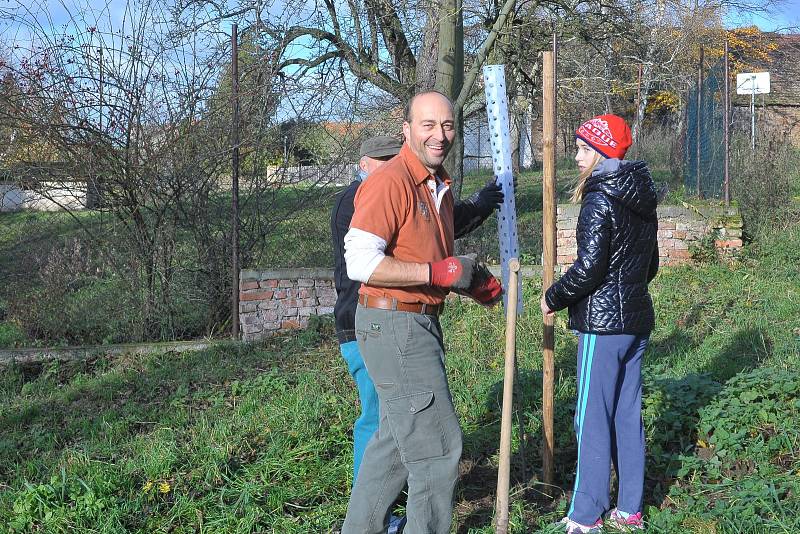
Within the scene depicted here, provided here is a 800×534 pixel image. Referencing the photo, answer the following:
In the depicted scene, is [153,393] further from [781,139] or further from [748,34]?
[748,34]

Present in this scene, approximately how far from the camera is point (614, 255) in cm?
369

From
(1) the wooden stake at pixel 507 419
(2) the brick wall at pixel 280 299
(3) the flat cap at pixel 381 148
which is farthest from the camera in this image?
(2) the brick wall at pixel 280 299

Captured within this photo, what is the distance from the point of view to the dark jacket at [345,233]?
13.3 ft

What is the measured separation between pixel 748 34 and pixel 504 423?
107 ft

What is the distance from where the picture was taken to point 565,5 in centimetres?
1055

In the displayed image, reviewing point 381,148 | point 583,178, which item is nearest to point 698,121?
point 381,148

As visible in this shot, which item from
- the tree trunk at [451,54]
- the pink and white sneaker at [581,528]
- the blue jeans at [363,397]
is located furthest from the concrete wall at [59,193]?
the pink and white sneaker at [581,528]

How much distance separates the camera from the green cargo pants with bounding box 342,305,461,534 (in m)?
3.22

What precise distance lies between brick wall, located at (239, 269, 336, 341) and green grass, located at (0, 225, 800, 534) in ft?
1.29

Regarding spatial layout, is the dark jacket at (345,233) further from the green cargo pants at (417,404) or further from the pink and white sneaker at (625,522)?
the pink and white sneaker at (625,522)

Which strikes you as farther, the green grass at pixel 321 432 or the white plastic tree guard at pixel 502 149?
the green grass at pixel 321 432

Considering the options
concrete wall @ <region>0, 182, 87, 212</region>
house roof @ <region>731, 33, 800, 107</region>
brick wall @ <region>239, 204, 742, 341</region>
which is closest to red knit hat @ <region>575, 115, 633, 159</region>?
brick wall @ <region>239, 204, 742, 341</region>

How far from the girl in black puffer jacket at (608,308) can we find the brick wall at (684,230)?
5128 millimetres

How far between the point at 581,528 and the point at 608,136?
5.84 feet
